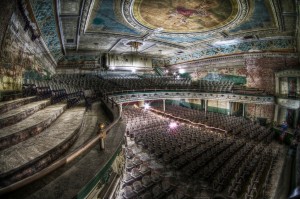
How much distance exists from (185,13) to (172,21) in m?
1.04

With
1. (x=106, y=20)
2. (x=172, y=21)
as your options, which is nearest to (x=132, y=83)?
(x=106, y=20)

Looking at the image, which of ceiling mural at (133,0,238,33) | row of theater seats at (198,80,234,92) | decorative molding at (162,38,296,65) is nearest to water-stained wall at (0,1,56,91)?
ceiling mural at (133,0,238,33)

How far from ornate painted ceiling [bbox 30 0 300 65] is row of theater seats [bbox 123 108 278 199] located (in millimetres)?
5527

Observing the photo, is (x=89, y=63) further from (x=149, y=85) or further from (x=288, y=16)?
(x=288, y=16)

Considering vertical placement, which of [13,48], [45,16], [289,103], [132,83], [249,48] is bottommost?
[289,103]

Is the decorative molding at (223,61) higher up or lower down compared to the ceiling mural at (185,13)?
lower down

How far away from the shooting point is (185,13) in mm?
7586

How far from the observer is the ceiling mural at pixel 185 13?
666cm

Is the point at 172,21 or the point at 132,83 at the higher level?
the point at 172,21

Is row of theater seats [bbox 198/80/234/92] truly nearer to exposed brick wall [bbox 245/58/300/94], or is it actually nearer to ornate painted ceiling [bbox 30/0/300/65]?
exposed brick wall [bbox 245/58/300/94]

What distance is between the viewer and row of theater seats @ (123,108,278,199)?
18.1 feet

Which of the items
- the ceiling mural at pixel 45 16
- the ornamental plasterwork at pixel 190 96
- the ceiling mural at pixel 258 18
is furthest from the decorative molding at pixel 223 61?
the ceiling mural at pixel 45 16

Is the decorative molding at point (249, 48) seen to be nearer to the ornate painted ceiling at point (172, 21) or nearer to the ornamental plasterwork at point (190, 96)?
the ornate painted ceiling at point (172, 21)

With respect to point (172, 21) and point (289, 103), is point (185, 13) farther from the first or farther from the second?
point (289, 103)
